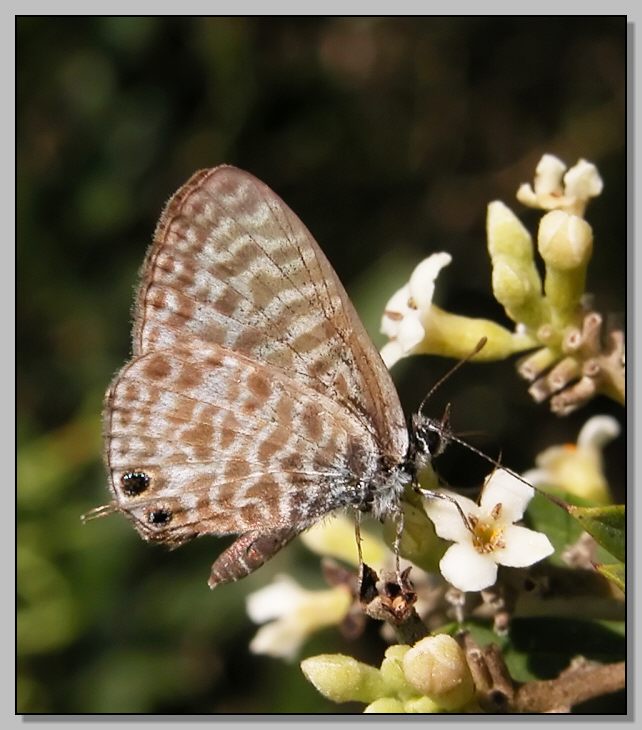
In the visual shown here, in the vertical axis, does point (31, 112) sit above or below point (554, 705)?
above

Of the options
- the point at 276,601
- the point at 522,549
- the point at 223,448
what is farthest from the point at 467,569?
the point at 276,601

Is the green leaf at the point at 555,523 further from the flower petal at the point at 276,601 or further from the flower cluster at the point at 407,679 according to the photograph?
the flower petal at the point at 276,601

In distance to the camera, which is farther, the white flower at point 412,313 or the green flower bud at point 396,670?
the white flower at point 412,313

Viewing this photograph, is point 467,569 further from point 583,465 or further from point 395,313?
point 583,465

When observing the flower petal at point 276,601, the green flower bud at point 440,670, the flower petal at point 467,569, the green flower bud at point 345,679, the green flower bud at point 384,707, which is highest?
the flower petal at point 467,569

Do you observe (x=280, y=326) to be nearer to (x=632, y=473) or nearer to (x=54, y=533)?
(x=632, y=473)

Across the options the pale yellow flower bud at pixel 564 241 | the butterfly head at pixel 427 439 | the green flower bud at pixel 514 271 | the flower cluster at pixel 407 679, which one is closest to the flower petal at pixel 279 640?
the flower cluster at pixel 407 679

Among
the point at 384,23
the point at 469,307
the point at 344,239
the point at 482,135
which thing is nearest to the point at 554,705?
the point at 469,307

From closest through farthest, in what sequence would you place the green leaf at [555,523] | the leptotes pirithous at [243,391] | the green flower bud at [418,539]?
the green flower bud at [418,539]
the leptotes pirithous at [243,391]
the green leaf at [555,523]
